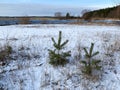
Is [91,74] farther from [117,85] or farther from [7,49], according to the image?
[7,49]

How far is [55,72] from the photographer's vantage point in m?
6.73

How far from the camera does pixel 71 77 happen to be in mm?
6535

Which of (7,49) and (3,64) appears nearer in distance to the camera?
(3,64)

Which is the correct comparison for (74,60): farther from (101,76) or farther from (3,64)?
(3,64)

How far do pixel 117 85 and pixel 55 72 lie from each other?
62.2 inches

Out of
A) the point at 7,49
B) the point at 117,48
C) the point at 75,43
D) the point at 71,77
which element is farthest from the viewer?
the point at 75,43

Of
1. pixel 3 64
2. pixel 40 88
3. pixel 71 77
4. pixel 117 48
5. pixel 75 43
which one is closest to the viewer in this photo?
pixel 40 88

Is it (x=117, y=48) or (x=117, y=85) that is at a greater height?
(x=117, y=48)

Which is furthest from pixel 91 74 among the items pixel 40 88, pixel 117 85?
pixel 40 88

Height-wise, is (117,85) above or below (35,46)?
below

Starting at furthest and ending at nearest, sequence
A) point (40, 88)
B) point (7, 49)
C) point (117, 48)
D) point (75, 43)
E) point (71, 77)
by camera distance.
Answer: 1. point (75, 43)
2. point (117, 48)
3. point (7, 49)
4. point (71, 77)
5. point (40, 88)

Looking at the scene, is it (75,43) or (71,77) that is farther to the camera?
(75,43)

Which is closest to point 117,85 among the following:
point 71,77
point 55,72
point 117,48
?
point 71,77

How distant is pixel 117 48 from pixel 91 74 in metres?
2.04
